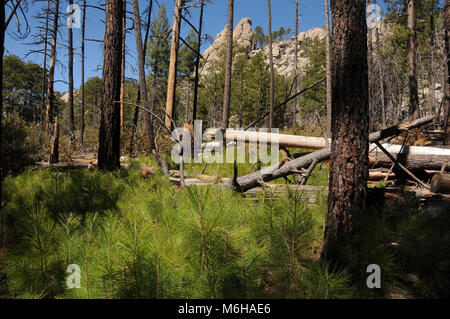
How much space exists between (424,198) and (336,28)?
311cm

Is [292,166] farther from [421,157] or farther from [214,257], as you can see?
[214,257]

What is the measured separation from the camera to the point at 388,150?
5.50m

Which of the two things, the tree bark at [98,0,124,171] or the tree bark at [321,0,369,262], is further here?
the tree bark at [98,0,124,171]

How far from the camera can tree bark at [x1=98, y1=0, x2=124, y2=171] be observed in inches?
184

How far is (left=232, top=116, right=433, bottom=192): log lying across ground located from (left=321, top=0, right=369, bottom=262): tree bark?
1.72 meters

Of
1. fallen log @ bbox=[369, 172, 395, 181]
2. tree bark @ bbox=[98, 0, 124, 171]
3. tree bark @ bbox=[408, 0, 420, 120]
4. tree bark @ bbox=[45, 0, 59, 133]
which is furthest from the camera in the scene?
tree bark @ bbox=[45, 0, 59, 133]

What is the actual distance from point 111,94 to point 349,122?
4041 mm

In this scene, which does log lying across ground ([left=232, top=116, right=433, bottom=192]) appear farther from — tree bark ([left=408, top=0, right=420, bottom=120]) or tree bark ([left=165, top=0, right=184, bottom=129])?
tree bark ([left=408, top=0, right=420, bottom=120])

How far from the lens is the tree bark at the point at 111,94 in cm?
467

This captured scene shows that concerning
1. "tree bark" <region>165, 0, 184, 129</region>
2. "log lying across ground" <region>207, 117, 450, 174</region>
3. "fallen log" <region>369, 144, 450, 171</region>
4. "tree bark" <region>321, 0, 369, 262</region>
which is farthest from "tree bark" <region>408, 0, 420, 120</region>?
"tree bark" <region>321, 0, 369, 262</region>
